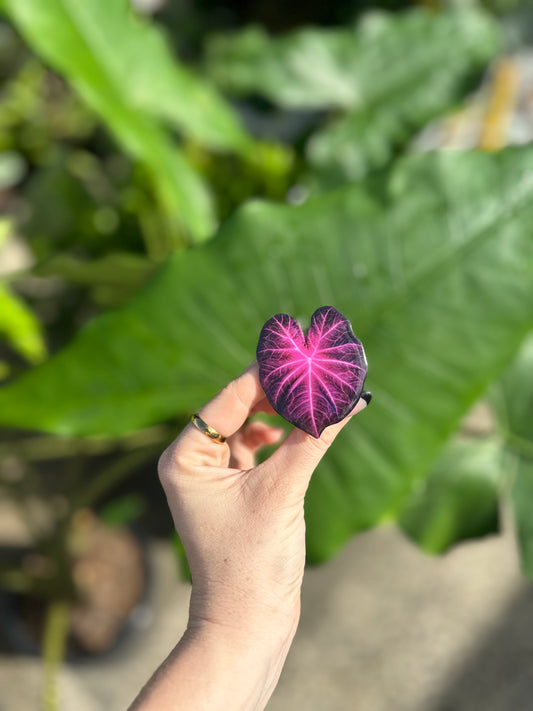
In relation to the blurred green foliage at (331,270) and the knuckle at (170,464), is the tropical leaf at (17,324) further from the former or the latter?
the knuckle at (170,464)

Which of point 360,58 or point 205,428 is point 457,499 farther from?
→ point 360,58

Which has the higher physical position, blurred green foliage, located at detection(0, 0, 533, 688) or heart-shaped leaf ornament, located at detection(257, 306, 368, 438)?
heart-shaped leaf ornament, located at detection(257, 306, 368, 438)

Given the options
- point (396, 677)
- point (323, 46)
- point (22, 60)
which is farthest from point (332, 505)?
point (22, 60)

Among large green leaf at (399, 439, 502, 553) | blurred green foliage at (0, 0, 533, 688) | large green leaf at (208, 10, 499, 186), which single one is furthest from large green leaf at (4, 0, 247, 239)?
large green leaf at (399, 439, 502, 553)

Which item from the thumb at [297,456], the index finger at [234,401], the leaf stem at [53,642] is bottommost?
the leaf stem at [53,642]

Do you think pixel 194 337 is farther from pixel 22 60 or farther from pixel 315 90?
pixel 22 60

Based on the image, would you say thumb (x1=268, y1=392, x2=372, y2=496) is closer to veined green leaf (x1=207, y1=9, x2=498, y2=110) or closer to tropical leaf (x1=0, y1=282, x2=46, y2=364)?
tropical leaf (x1=0, y1=282, x2=46, y2=364)

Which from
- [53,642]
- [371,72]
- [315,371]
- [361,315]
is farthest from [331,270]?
[53,642]

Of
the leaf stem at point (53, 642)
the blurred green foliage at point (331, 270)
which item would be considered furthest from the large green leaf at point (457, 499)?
the leaf stem at point (53, 642)
